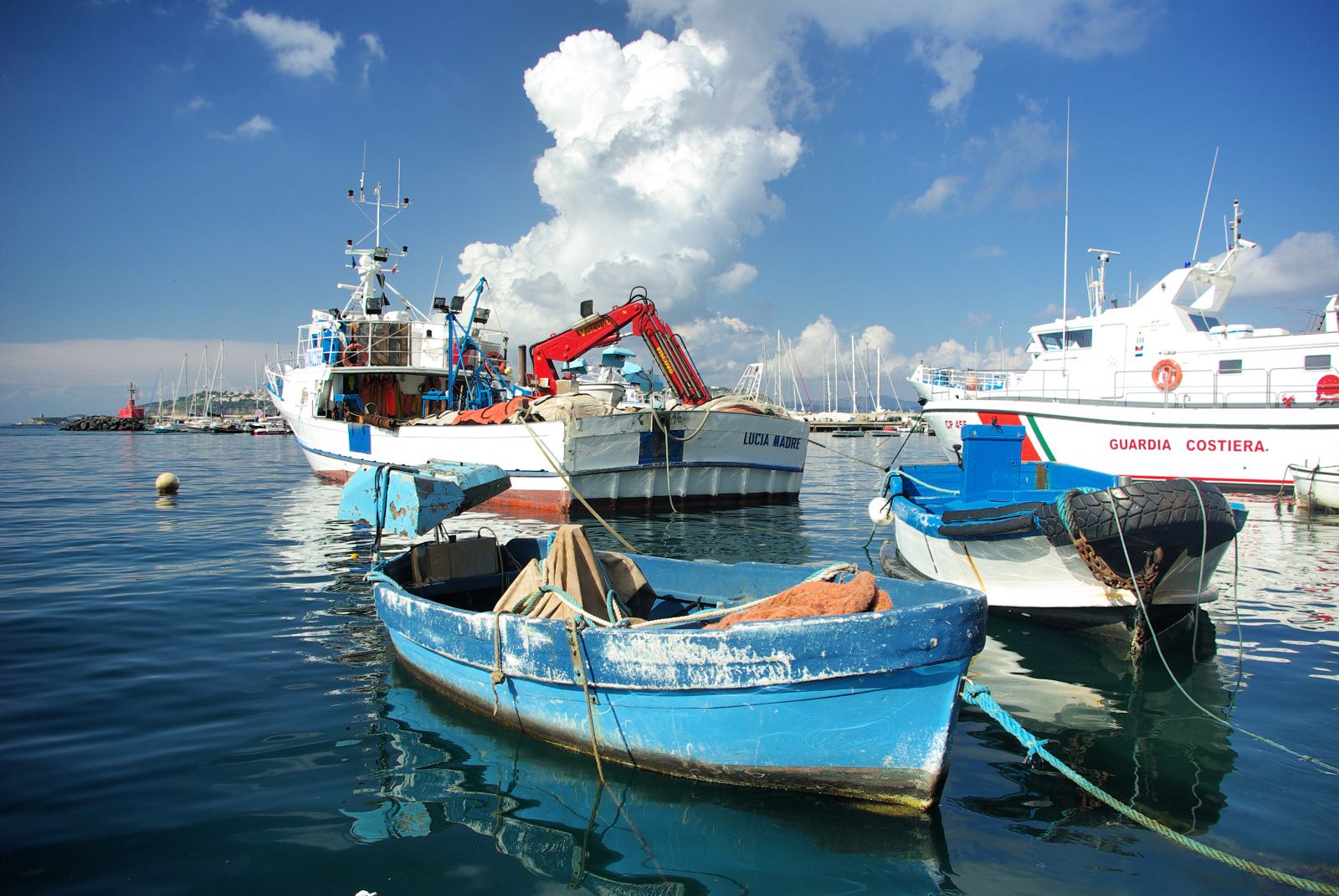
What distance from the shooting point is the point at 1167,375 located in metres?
20.1

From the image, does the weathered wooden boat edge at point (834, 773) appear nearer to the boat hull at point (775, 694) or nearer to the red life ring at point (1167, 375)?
the boat hull at point (775, 694)

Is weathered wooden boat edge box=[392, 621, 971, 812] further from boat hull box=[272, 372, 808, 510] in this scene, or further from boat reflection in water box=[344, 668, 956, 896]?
boat hull box=[272, 372, 808, 510]

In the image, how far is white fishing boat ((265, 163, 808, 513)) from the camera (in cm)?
1555

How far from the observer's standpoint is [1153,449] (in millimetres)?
18562

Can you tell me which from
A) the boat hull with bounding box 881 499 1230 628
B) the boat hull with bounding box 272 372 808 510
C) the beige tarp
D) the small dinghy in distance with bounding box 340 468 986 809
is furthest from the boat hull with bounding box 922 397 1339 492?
the small dinghy in distance with bounding box 340 468 986 809

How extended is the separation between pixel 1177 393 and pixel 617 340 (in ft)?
49.2

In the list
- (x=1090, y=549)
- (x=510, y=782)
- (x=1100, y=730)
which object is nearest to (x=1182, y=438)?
(x=1090, y=549)

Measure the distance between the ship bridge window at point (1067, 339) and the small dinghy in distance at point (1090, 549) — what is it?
1611cm

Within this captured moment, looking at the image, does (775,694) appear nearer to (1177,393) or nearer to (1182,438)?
(1182,438)

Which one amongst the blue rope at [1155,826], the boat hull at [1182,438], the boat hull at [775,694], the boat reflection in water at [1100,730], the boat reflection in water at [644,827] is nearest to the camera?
the blue rope at [1155,826]

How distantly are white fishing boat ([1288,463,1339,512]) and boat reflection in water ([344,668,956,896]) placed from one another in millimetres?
16690

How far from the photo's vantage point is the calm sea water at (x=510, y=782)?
343 centimetres

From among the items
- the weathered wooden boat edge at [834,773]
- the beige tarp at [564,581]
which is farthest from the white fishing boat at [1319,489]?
the beige tarp at [564,581]

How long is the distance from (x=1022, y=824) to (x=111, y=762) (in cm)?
523
